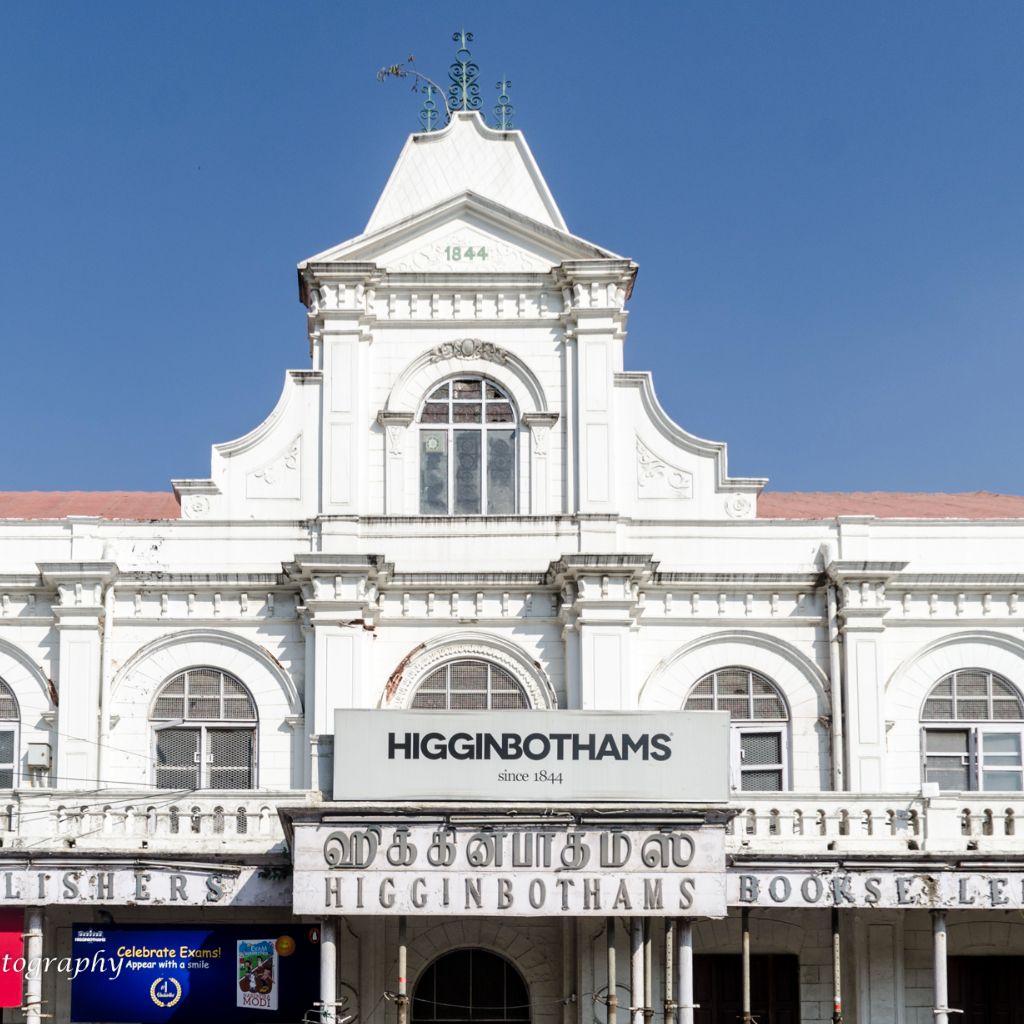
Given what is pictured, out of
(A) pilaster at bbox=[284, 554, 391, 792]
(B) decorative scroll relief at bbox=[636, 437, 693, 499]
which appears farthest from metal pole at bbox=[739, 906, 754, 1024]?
(B) decorative scroll relief at bbox=[636, 437, 693, 499]

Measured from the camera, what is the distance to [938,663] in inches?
1244

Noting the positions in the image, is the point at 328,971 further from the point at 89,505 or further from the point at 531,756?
the point at 89,505

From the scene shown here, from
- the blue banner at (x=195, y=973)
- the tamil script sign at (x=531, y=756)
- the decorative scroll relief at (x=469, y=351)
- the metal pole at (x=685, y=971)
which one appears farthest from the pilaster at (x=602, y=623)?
the blue banner at (x=195, y=973)

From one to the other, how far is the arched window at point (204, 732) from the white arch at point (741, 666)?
630cm

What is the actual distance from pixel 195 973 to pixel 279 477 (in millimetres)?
8157

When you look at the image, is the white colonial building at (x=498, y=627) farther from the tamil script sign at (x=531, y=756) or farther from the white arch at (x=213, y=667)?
the tamil script sign at (x=531, y=756)

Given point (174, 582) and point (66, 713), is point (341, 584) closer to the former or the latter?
point (174, 582)

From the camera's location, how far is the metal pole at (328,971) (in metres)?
26.6

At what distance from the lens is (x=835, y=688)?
1227 inches

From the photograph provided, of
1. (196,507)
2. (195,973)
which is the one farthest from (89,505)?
(195,973)

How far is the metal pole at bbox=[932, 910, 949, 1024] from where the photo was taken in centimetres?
2720

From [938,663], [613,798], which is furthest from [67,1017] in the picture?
[938,663]

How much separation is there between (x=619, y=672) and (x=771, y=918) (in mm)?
4364

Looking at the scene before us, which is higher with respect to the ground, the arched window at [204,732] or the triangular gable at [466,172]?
the triangular gable at [466,172]
